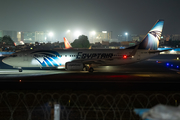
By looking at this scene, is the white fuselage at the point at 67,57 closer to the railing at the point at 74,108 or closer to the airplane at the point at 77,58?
the airplane at the point at 77,58

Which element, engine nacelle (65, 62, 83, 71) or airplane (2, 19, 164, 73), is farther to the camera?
airplane (2, 19, 164, 73)

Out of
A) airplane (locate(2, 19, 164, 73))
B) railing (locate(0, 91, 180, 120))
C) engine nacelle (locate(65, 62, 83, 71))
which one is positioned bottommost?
railing (locate(0, 91, 180, 120))

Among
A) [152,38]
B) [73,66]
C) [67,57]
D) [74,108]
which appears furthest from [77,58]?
[74,108]

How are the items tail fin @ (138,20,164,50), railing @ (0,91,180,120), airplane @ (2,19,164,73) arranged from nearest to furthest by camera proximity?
railing @ (0,91,180,120), airplane @ (2,19,164,73), tail fin @ (138,20,164,50)

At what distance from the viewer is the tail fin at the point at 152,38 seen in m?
36.1

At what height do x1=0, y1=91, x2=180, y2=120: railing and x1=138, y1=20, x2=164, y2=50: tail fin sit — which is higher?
x1=138, y1=20, x2=164, y2=50: tail fin

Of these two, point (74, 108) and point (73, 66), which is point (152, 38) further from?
point (74, 108)

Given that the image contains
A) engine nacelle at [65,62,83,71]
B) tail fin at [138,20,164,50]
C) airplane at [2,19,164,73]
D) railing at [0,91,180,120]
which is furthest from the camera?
tail fin at [138,20,164,50]

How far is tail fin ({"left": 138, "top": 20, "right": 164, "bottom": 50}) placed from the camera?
36.1 m

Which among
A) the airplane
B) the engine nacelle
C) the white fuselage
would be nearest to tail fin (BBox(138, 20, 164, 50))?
the airplane

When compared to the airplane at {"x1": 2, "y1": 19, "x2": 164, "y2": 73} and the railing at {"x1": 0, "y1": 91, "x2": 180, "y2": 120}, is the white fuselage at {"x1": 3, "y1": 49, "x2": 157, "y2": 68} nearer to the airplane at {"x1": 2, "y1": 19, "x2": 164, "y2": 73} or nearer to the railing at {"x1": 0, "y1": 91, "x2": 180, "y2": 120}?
the airplane at {"x1": 2, "y1": 19, "x2": 164, "y2": 73}

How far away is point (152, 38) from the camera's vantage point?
1446 inches

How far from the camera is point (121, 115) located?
10172mm

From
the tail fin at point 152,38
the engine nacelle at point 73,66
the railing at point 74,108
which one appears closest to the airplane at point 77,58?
the engine nacelle at point 73,66
